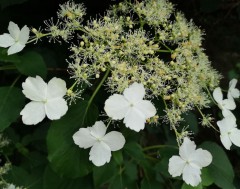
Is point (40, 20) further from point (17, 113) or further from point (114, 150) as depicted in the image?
point (114, 150)

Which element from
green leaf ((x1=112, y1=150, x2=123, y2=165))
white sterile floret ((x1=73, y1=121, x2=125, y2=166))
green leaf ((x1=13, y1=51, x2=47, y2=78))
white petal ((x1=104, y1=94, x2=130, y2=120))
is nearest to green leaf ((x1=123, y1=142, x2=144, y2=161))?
green leaf ((x1=112, y1=150, x2=123, y2=165))

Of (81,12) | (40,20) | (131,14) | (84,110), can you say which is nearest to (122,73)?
(84,110)

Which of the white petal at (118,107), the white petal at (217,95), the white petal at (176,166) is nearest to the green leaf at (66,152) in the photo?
A: the white petal at (118,107)

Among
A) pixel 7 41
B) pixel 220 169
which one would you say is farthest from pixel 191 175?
pixel 7 41

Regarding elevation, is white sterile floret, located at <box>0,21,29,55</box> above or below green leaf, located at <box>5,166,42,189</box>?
above

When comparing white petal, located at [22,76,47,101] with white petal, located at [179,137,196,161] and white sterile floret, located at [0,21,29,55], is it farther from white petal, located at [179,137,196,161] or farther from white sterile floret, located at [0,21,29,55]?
white petal, located at [179,137,196,161]

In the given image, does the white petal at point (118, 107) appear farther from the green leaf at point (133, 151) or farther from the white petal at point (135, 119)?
the green leaf at point (133, 151)
